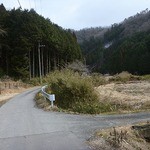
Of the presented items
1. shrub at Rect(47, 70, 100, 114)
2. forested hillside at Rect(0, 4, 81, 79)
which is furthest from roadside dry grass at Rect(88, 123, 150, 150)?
forested hillside at Rect(0, 4, 81, 79)

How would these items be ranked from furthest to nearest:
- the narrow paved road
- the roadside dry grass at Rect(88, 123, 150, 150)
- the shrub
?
the shrub < the narrow paved road < the roadside dry grass at Rect(88, 123, 150, 150)

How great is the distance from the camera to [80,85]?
69.2 feet

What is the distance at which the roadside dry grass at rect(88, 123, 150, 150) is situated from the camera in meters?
9.41

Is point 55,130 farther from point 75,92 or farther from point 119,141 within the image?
point 75,92

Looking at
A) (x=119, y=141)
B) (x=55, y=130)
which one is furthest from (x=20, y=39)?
(x=119, y=141)

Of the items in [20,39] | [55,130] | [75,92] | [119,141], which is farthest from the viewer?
[20,39]

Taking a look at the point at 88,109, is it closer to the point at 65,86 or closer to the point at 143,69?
the point at 65,86

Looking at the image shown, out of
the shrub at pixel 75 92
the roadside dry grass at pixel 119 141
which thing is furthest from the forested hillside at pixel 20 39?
the roadside dry grass at pixel 119 141

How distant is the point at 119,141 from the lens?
31.3 feet

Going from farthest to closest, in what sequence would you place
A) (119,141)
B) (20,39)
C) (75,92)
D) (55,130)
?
(20,39) → (75,92) → (55,130) → (119,141)

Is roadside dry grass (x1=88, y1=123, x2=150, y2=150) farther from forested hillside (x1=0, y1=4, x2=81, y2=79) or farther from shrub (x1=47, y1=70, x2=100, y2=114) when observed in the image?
forested hillside (x1=0, y1=4, x2=81, y2=79)

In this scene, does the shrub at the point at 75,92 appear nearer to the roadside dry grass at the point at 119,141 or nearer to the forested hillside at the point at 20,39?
the roadside dry grass at the point at 119,141

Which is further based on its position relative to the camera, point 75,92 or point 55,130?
point 75,92

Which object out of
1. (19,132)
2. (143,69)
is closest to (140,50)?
(143,69)
